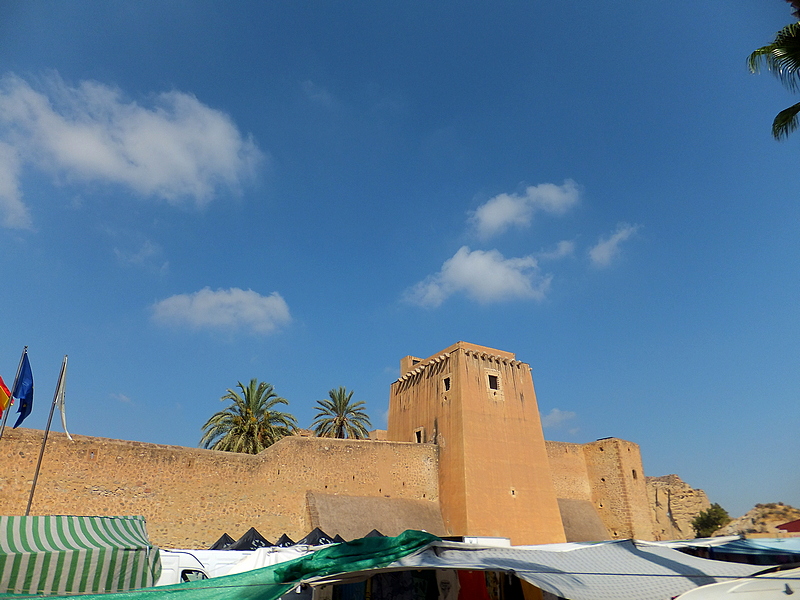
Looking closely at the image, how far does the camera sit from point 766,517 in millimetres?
16484

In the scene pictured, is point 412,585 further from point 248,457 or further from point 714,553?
point 248,457

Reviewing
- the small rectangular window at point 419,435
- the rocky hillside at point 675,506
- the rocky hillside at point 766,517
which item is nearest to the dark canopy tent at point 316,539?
the small rectangular window at point 419,435

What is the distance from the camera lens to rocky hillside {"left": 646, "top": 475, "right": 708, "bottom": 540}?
31.9 metres

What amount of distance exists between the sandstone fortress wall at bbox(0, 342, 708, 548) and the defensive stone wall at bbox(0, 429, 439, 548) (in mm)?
36

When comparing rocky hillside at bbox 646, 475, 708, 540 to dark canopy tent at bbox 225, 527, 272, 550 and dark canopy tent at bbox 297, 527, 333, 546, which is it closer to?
Result: dark canopy tent at bbox 297, 527, 333, 546

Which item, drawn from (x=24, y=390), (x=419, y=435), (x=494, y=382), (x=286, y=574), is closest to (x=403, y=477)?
(x=419, y=435)

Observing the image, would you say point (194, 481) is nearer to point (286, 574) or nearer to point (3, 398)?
point (3, 398)

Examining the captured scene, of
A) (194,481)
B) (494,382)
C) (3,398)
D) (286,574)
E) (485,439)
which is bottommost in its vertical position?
(286,574)

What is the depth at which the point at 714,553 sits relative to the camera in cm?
923

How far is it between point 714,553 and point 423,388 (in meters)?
17.1

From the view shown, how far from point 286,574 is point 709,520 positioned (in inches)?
1328

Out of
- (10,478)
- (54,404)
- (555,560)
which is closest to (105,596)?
(555,560)

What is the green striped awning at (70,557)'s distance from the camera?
22.3ft

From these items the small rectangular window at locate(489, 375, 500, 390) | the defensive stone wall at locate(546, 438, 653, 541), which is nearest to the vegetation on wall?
the defensive stone wall at locate(546, 438, 653, 541)
